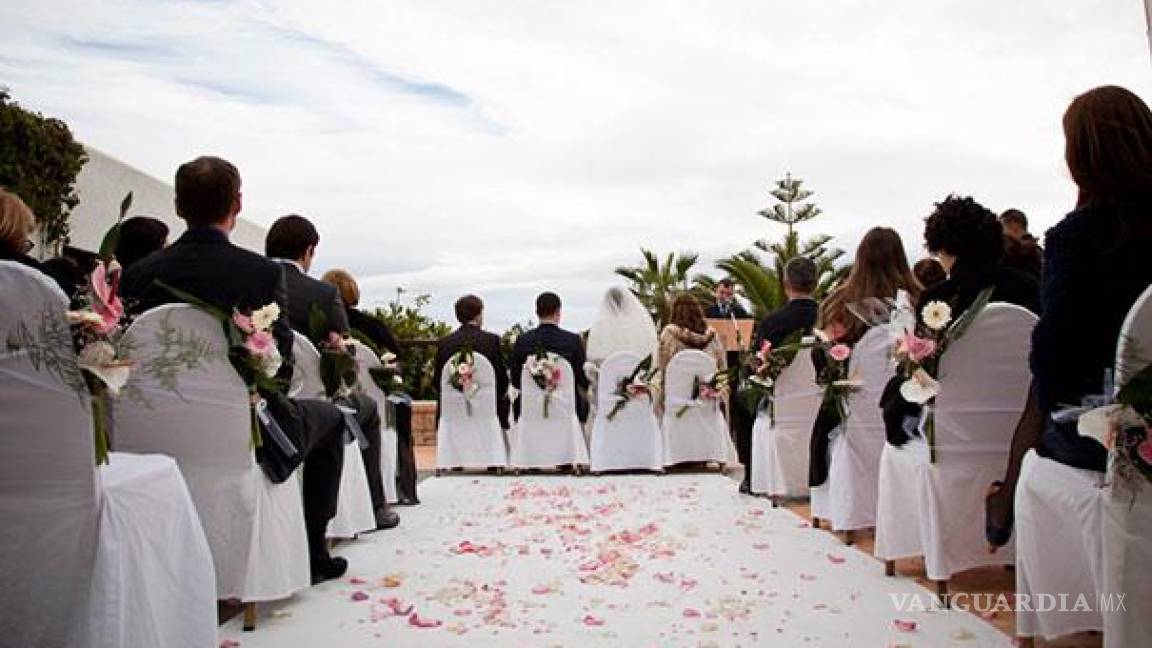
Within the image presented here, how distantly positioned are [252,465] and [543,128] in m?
11.5

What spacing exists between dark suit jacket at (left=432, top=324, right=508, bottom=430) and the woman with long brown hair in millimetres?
4176

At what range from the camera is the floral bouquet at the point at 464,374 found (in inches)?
320

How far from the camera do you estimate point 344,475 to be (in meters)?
4.76

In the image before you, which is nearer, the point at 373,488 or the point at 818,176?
the point at 373,488

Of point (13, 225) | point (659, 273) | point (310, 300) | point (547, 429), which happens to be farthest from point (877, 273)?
point (659, 273)

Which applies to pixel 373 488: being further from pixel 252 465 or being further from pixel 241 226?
pixel 241 226

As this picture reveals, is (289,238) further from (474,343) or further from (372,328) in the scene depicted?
(474,343)

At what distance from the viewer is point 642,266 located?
26750 millimetres

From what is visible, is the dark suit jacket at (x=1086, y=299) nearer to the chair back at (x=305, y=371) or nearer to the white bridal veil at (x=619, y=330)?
the chair back at (x=305, y=371)

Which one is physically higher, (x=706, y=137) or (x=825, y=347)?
(x=706, y=137)

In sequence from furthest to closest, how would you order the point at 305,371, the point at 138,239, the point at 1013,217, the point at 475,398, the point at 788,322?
the point at 475,398
the point at 788,322
the point at 1013,217
the point at 138,239
the point at 305,371

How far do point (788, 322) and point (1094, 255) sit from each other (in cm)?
392

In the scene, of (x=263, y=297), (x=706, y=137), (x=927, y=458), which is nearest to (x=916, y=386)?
(x=927, y=458)

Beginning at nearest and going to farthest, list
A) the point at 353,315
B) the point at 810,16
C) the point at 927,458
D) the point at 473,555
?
the point at 927,458
the point at 473,555
the point at 353,315
the point at 810,16
